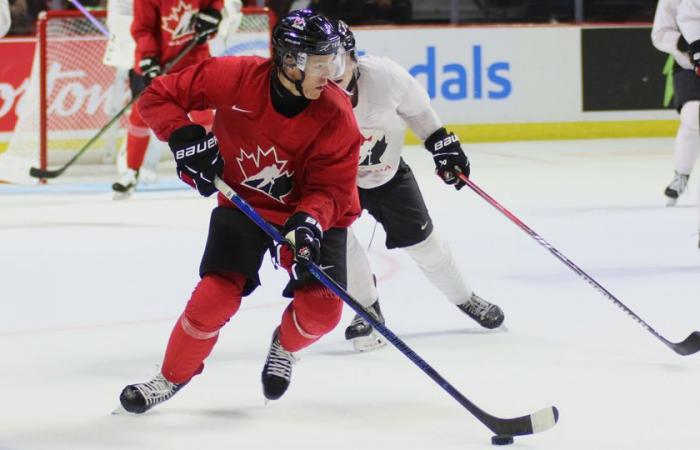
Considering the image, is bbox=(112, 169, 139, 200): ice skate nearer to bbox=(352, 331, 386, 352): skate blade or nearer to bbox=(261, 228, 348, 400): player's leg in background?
bbox=(352, 331, 386, 352): skate blade

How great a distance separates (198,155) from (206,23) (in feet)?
12.0

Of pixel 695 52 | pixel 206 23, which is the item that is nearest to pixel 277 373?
pixel 695 52

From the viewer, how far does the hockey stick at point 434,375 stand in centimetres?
247

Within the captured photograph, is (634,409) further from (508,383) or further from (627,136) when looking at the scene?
(627,136)

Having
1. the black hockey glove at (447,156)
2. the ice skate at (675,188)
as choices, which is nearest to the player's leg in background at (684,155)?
the ice skate at (675,188)

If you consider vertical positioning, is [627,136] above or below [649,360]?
below

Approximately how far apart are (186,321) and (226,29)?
3941 millimetres

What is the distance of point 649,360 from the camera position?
10.4ft

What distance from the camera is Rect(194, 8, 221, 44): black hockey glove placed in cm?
614

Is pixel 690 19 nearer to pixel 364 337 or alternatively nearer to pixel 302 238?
pixel 364 337

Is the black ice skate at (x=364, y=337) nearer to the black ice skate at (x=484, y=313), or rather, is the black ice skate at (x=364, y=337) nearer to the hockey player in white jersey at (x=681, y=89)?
the black ice skate at (x=484, y=313)

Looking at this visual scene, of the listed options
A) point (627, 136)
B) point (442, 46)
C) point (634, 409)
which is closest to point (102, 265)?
point (634, 409)

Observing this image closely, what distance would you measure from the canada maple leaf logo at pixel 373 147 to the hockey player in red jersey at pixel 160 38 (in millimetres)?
2723

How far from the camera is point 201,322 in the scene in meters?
2.64
